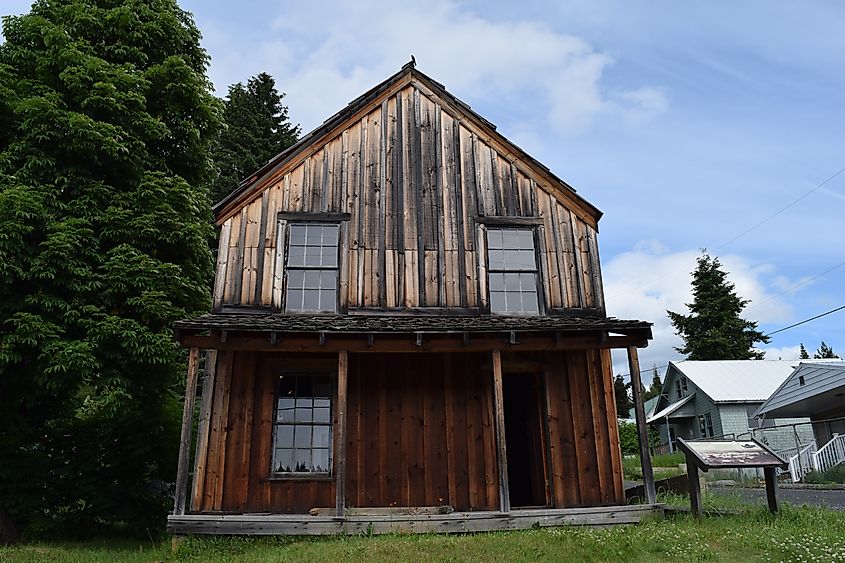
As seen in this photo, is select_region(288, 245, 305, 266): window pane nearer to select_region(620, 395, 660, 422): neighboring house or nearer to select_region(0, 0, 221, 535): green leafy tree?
select_region(0, 0, 221, 535): green leafy tree

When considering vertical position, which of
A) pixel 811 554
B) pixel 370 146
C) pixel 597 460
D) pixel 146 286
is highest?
pixel 370 146

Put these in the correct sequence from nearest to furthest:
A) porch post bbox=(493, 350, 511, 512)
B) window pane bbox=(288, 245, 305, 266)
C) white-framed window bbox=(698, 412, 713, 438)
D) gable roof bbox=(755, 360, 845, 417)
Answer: porch post bbox=(493, 350, 511, 512)
window pane bbox=(288, 245, 305, 266)
gable roof bbox=(755, 360, 845, 417)
white-framed window bbox=(698, 412, 713, 438)

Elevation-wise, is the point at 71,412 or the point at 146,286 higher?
the point at 146,286

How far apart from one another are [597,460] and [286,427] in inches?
212

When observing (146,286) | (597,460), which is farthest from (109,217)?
(597,460)

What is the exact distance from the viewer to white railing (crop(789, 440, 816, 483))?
72.5ft

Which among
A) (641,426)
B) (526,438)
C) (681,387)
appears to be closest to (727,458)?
(641,426)

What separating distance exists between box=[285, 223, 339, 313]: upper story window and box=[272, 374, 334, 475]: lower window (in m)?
1.37

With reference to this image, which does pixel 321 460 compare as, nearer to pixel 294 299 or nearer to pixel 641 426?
Answer: pixel 294 299

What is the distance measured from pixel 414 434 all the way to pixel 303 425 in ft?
6.21

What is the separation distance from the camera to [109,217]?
12.7 metres

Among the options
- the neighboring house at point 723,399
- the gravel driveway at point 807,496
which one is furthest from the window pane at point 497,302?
the neighboring house at point 723,399

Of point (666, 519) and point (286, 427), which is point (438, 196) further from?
point (666, 519)

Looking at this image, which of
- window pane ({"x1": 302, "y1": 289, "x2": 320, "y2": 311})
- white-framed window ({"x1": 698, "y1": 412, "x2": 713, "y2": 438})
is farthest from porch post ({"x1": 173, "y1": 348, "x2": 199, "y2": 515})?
white-framed window ({"x1": 698, "y1": 412, "x2": 713, "y2": 438})
